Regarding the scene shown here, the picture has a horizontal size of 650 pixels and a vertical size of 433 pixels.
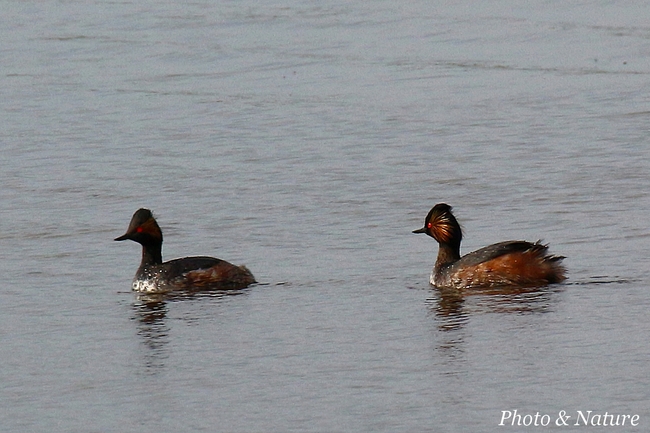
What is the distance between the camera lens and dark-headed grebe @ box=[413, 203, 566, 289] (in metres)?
11.9

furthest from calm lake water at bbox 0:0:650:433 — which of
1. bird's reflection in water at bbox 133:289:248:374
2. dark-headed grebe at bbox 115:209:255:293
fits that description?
dark-headed grebe at bbox 115:209:255:293

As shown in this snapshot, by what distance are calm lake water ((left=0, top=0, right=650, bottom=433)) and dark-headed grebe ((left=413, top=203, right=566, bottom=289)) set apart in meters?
0.21

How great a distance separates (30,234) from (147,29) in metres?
14.5

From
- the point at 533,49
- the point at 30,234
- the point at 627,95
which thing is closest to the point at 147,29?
the point at 533,49

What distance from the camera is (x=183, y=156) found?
1794 centimetres

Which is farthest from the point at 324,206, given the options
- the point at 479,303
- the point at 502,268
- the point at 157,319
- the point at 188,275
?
the point at 157,319

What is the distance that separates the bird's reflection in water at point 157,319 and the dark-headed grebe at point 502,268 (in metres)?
1.60

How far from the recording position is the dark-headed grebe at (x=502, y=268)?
11875 millimetres

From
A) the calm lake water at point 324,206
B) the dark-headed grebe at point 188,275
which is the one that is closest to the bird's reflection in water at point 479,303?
the calm lake water at point 324,206

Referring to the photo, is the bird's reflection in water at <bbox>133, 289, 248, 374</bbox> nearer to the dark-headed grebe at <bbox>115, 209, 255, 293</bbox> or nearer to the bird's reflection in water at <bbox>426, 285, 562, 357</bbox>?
the dark-headed grebe at <bbox>115, 209, 255, 293</bbox>

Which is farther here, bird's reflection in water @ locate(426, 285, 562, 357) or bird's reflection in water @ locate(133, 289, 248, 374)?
bird's reflection in water @ locate(426, 285, 562, 357)

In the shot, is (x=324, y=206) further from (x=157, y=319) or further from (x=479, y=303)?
(x=157, y=319)

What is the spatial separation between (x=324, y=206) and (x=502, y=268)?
130 inches

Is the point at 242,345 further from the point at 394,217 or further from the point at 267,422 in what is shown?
the point at 394,217
